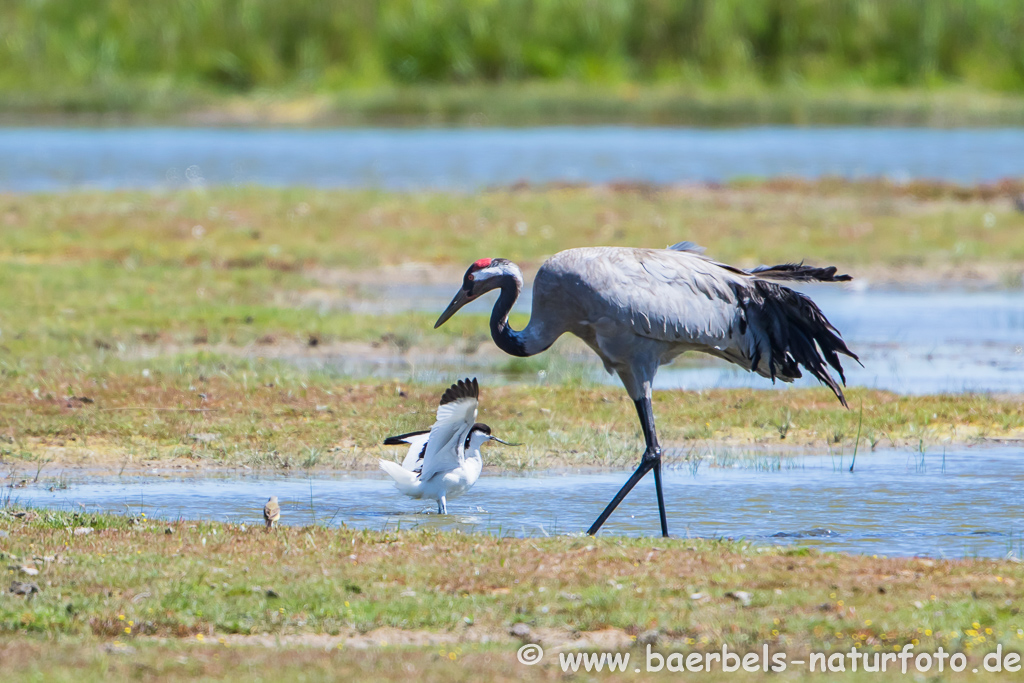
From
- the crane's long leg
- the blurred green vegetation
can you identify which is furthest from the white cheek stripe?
the blurred green vegetation

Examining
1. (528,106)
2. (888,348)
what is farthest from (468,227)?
(528,106)

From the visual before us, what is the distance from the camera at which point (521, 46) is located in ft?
162

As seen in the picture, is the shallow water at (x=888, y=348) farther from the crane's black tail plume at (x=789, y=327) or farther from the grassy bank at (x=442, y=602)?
the grassy bank at (x=442, y=602)

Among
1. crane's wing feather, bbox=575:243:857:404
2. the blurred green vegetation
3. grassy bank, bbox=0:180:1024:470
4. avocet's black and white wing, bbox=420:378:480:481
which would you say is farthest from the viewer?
the blurred green vegetation

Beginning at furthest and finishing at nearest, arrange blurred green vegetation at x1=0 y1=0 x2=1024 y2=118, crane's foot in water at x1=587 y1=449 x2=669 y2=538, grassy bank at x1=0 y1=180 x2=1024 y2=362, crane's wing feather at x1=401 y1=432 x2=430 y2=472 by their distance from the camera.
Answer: blurred green vegetation at x1=0 y1=0 x2=1024 y2=118 < grassy bank at x1=0 y1=180 x2=1024 y2=362 < crane's wing feather at x1=401 y1=432 x2=430 y2=472 < crane's foot in water at x1=587 y1=449 x2=669 y2=538

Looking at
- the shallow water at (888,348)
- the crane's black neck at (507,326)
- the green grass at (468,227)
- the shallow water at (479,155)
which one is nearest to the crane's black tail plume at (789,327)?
the crane's black neck at (507,326)

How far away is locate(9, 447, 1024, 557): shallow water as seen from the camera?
7.92 meters

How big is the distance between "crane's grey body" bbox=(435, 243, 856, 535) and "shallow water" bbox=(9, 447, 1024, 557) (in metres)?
0.61

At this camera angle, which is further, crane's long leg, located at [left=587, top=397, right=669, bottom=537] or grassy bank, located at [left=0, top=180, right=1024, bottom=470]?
grassy bank, located at [left=0, top=180, right=1024, bottom=470]

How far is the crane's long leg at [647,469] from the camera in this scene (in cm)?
781

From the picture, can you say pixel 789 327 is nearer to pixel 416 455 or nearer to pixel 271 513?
pixel 416 455

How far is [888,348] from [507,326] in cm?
662

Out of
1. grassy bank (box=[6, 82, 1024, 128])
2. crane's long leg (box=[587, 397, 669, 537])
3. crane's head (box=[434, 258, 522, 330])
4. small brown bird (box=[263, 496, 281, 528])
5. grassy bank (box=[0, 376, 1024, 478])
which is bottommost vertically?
grassy bank (box=[0, 376, 1024, 478])

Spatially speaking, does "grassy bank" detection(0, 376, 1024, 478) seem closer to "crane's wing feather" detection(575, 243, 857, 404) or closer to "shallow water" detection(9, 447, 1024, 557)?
"shallow water" detection(9, 447, 1024, 557)
